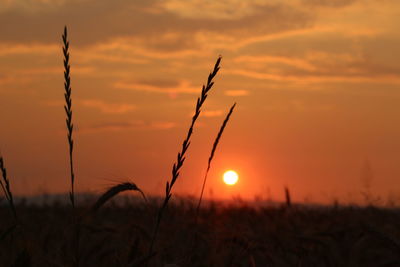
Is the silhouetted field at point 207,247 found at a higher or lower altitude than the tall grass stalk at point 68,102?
lower

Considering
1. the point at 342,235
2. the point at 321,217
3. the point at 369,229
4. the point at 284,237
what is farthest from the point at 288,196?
the point at 369,229

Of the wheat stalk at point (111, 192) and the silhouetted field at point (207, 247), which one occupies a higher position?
the wheat stalk at point (111, 192)

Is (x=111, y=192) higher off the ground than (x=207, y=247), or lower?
higher

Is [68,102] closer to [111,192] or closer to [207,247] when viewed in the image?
[111,192]

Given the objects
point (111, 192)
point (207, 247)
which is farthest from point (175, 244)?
point (111, 192)

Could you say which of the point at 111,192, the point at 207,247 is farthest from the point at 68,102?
the point at 207,247

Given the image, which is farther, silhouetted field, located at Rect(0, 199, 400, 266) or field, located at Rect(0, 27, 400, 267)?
silhouetted field, located at Rect(0, 199, 400, 266)

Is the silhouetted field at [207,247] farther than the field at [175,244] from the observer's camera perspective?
Yes

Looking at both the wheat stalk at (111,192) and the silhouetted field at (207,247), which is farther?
the silhouetted field at (207,247)

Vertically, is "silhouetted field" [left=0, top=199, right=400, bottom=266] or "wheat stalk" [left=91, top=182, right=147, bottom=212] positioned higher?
"wheat stalk" [left=91, top=182, right=147, bottom=212]

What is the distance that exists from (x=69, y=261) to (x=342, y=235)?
1.73 m

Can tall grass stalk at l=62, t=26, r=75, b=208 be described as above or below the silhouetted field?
above

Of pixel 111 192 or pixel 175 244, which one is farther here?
pixel 175 244

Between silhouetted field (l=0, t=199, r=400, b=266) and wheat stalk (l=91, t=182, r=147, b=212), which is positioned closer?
wheat stalk (l=91, t=182, r=147, b=212)
